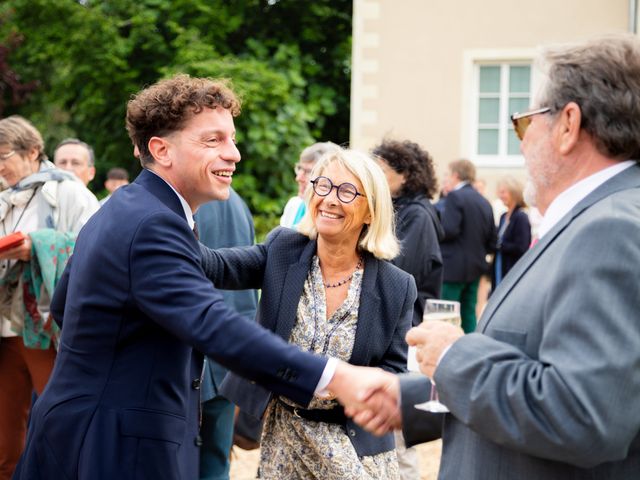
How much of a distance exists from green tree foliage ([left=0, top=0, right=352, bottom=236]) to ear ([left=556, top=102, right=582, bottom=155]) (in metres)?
Result: 15.7

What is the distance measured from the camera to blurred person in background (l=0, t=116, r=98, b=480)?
4.85 m

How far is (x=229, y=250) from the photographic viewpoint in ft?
11.6

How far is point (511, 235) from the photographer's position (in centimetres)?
1012

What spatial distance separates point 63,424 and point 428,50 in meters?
12.8

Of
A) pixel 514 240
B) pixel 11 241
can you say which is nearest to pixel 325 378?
pixel 11 241

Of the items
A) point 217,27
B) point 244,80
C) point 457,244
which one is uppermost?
point 217,27

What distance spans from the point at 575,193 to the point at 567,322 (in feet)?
1.34

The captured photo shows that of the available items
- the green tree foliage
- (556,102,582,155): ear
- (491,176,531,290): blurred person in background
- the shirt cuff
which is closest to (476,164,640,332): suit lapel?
(556,102,582,155): ear

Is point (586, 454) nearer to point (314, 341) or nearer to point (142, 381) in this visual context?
point (142, 381)

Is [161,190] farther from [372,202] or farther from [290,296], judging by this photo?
[372,202]

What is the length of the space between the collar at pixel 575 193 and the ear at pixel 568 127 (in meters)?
0.09

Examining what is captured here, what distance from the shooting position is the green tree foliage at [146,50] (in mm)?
18625

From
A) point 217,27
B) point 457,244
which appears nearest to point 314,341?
point 457,244

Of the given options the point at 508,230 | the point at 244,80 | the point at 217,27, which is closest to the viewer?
the point at 508,230
